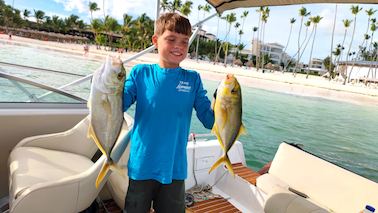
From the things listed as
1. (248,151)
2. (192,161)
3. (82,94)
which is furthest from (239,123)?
(248,151)

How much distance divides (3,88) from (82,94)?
32.1 inches

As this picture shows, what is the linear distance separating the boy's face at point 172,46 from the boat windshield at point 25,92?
1984 millimetres

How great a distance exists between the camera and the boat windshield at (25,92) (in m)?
2.91

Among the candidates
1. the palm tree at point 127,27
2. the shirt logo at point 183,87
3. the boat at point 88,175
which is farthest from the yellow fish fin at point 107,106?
the palm tree at point 127,27

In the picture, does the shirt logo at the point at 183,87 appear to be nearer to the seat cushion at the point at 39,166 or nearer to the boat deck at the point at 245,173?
the seat cushion at the point at 39,166

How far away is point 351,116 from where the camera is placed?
23.1 meters

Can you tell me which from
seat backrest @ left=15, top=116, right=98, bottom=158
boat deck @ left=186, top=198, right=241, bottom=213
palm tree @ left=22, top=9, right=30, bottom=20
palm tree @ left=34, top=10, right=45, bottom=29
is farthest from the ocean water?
palm tree @ left=34, top=10, right=45, bottom=29

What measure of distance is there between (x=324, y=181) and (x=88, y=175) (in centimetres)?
247

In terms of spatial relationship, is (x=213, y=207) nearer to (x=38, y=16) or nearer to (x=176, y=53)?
(x=176, y=53)

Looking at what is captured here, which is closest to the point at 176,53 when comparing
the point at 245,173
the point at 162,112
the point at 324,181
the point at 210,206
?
the point at 162,112

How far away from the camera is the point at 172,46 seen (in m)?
1.59

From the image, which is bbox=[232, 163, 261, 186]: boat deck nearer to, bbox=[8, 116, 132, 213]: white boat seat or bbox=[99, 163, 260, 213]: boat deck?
bbox=[99, 163, 260, 213]: boat deck

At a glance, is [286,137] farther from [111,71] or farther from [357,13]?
[357,13]

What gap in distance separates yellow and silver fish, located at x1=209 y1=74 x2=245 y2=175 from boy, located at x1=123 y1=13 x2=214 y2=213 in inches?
6.5
